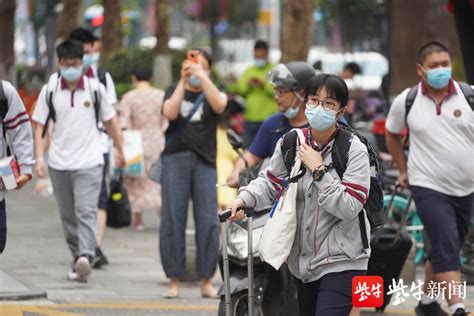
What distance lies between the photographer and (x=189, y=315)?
372 inches

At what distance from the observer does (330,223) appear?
6352 millimetres

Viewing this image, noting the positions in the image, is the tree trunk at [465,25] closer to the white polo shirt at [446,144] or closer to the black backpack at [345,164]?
the white polo shirt at [446,144]

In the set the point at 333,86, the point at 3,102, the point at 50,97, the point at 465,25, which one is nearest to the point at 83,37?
the point at 50,97

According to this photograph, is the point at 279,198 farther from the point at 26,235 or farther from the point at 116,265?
the point at 26,235

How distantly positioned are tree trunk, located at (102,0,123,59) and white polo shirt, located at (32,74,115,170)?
60.2 ft

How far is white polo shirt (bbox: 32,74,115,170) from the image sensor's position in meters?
10.9

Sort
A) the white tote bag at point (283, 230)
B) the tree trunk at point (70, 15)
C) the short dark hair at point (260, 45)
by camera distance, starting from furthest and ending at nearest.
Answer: the tree trunk at point (70, 15) → the short dark hair at point (260, 45) → the white tote bag at point (283, 230)

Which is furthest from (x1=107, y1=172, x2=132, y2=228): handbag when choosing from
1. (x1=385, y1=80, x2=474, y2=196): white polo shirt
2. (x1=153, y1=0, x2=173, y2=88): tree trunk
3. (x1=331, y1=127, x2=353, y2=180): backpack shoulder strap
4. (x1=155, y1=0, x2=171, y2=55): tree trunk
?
(x1=155, y1=0, x2=171, y2=55): tree trunk

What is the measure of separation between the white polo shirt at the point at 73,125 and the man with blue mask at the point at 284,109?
101 inches

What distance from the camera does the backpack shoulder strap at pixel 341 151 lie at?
6379 millimetres

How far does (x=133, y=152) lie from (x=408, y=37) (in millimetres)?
10182

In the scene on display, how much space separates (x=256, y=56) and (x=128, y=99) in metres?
4.02

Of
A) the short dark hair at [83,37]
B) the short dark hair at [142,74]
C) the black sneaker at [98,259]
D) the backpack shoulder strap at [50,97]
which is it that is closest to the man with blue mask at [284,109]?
the backpack shoulder strap at [50,97]

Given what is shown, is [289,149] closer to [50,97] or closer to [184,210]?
[184,210]
